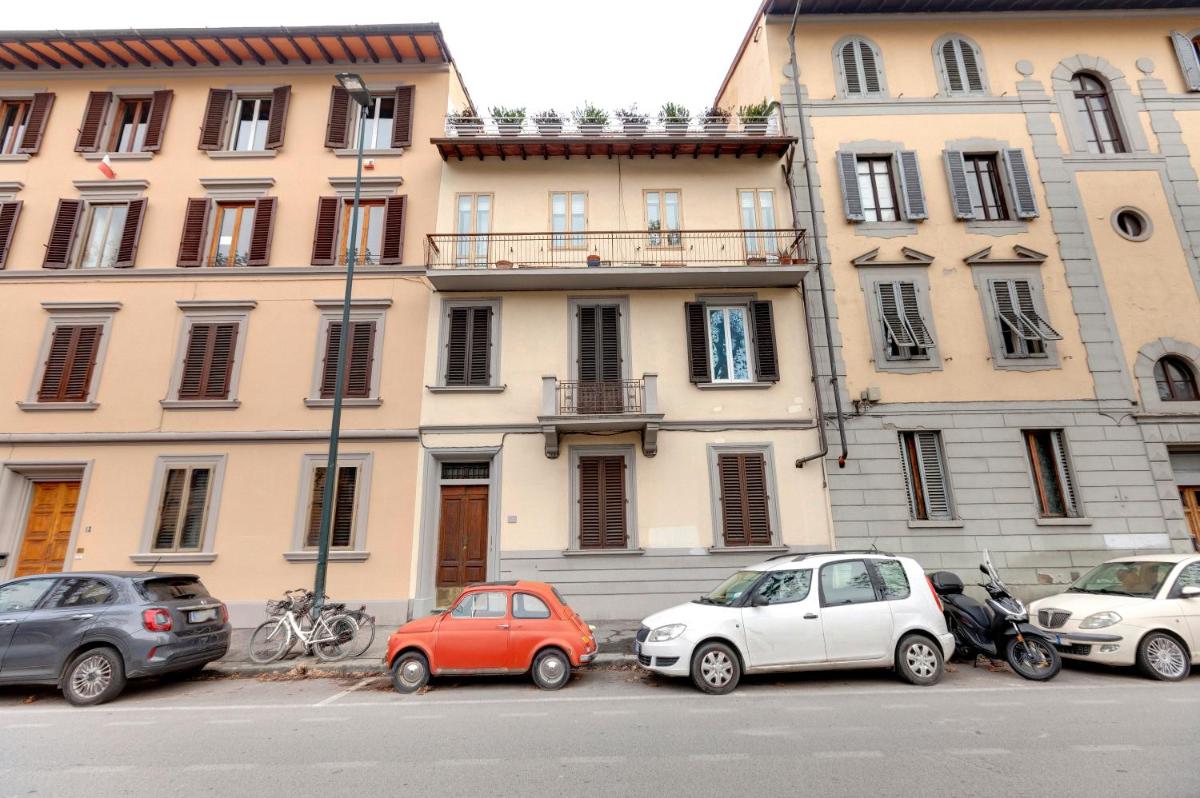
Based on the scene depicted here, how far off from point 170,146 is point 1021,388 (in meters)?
22.1

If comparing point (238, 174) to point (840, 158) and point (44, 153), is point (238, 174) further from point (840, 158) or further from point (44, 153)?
point (840, 158)

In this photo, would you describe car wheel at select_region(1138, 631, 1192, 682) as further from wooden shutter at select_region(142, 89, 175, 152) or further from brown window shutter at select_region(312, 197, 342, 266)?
wooden shutter at select_region(142, 89, 175, 152)

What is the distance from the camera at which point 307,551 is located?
11711 millimetres

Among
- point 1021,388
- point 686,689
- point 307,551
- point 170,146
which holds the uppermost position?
point 170,146

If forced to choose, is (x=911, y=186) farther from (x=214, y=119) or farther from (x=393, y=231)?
(x=214, y=119)

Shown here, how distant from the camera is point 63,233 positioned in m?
13.6

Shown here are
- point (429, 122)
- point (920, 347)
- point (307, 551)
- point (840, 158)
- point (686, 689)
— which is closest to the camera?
point (686, 689)

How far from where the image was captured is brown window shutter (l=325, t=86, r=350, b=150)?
14.4 metres

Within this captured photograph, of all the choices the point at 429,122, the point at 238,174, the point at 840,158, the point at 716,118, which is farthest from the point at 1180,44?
the point at 238,174

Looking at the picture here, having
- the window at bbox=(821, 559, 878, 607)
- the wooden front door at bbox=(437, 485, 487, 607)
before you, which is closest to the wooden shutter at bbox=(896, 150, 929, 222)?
the window at bbox=(821, 559, 878, 607)

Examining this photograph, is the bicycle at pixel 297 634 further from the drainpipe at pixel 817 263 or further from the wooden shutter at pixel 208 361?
the drainpipe at pixel 817 263

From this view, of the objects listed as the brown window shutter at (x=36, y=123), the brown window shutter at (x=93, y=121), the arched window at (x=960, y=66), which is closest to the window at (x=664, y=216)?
the arched window at (x=960, y=66)

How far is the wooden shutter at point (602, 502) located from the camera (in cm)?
1185

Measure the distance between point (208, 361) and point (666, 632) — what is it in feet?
40.4
